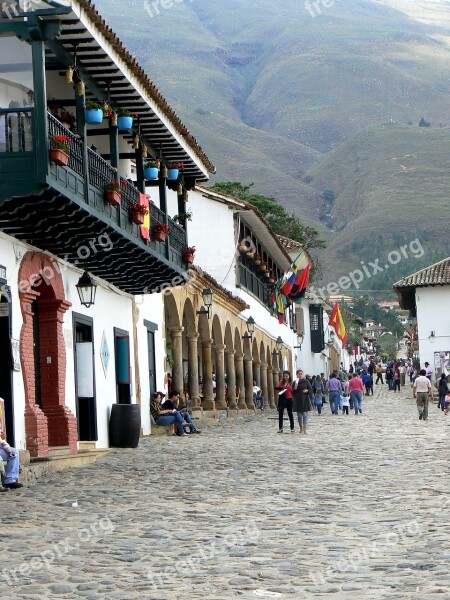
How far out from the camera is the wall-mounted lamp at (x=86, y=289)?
19.7 metres

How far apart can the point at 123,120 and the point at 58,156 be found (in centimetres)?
473

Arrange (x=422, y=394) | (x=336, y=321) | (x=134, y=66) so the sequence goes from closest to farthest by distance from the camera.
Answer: (x=134, y=66) < (x=422, y=394) < (x=336, y=321)

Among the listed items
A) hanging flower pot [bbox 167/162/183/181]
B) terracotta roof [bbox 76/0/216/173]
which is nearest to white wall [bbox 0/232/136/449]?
hanging flower pot [bbox 167/162/183/181]

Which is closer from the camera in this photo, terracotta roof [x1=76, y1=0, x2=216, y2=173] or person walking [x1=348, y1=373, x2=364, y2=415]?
terracotta roof [x1=76, y1=0, x2=216, y2=173]

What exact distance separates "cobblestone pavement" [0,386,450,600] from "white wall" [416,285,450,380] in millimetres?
41723

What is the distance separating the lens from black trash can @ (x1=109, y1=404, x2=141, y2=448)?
22375mm

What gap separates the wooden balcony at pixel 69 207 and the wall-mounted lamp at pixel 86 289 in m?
0.33

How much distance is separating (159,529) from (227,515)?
102 cm

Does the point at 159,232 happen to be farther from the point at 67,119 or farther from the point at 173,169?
the point at 67,119

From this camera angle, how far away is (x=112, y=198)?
17.9 metres

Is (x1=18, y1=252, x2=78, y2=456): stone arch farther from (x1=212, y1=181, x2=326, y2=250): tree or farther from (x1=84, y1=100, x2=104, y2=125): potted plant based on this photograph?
(x1=212, y1=181, x2=326, y2=250): tree

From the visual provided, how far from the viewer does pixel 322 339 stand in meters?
73.9

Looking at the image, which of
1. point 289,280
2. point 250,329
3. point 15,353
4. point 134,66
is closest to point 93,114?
point 134,66

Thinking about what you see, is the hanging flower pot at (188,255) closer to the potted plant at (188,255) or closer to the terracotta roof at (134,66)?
the potted plant at (188,255)
